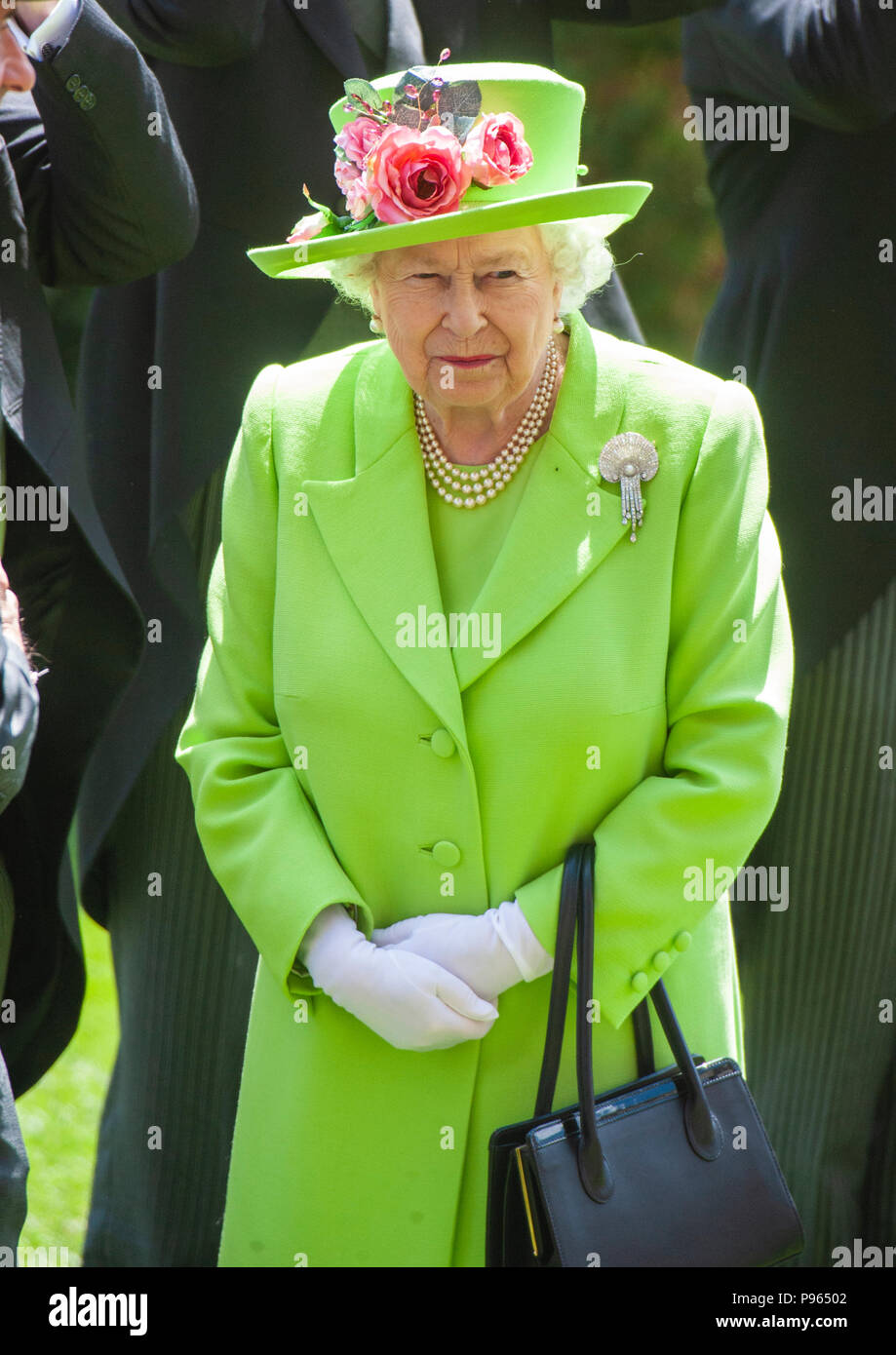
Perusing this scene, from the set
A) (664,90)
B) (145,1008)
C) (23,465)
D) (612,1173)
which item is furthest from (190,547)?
(664,90)

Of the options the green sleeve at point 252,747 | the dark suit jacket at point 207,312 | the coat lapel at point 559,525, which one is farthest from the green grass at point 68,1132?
the coat lapel at point 559,525

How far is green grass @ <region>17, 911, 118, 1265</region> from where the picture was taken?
12.3 feet

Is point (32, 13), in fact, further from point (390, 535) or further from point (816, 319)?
point (816, 319)

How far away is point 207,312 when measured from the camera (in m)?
3.47

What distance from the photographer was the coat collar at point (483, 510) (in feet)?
7.73

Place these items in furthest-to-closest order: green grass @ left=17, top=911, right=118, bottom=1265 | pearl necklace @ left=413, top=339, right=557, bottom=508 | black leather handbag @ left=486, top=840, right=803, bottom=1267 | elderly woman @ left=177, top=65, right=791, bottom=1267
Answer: green grass @ left=17, top=911, right=118, bottom=1265, pearl necklace @ left=413, top=339, right=557, bottom=508, elderly woman @ left=177, top=65, right=791, bottom=1267, black leather handbag @ left=486, top=840, right=803, bottom=1267

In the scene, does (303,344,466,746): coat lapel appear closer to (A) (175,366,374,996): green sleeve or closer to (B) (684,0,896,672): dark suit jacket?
(A) (175,366,374,996): green sleeve

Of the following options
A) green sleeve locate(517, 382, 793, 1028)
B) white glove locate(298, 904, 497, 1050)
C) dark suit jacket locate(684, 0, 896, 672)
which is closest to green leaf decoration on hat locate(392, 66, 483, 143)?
green sleeve locate(517, 382, 793, 1028)

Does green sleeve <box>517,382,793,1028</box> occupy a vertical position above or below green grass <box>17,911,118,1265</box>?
above

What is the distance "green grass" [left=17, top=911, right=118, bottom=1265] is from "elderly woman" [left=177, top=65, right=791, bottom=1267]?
4.47 feet

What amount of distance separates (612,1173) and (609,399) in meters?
1.01

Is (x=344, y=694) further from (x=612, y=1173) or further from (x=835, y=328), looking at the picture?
(x=835, y=328)

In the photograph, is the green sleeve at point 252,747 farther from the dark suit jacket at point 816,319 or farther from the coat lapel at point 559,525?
the dark suit jacket at point 816,319

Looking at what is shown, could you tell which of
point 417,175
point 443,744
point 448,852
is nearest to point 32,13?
point 417,175
